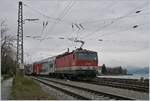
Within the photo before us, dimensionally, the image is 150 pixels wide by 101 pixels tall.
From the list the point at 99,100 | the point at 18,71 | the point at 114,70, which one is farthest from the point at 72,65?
the point at 114,70

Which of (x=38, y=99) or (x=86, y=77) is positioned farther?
(x=86, y=77)

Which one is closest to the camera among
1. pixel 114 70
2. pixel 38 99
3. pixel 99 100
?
pixel 38 99

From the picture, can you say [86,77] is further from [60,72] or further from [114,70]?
[114,70]

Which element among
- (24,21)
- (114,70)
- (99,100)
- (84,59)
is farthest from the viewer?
(114,70)

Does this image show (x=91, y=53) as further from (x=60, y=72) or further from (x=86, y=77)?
(x=60, y=72)

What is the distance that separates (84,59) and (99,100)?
22.6m

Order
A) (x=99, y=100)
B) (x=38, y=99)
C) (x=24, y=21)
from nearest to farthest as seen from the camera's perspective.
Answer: (x=38, y=99) → (x=99, y=100) → (x=24, y=21)

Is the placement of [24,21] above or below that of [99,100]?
above

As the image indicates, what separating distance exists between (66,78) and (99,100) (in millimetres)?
29375

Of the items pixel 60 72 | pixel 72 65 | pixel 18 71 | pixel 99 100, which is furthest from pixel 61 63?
pixel 99 100

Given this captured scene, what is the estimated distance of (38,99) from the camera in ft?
49.7

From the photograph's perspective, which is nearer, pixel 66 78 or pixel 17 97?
pixel 17 97

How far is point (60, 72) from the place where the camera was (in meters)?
47.1

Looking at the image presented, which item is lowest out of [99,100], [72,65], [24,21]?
[99,100]
